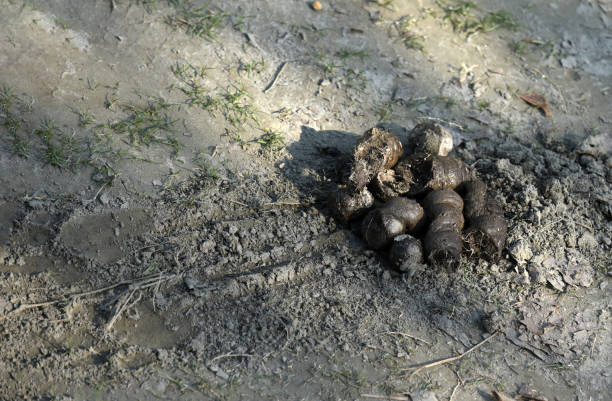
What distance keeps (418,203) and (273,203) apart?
1135 mm

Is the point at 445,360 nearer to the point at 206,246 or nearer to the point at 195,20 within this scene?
the point at 206,246

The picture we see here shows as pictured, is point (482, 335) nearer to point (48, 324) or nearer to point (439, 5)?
point (48, 324)

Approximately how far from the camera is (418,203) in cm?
434

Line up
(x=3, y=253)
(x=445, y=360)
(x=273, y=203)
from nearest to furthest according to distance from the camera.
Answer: (x=445, y=360)
(x=3, y=253)
(x=273, y=203)

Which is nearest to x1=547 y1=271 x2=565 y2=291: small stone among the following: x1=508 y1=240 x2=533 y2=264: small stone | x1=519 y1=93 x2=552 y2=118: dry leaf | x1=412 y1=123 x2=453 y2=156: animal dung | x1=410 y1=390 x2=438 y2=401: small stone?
x1=508 y1=240 x2=533 y2=264: small stone

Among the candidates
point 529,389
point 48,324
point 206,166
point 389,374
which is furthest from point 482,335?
point 48,324

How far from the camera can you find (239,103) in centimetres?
505

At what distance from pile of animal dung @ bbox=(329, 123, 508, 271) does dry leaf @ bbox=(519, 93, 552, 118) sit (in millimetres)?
1491

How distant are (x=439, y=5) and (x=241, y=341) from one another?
462cm

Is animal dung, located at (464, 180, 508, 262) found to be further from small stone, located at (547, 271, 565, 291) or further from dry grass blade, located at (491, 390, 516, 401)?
dry grass blade, located at (491, 390, 516, 401)

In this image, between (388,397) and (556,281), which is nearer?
(388,397)

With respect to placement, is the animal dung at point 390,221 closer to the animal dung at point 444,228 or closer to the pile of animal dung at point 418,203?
the pile of animal dung at point 418,203

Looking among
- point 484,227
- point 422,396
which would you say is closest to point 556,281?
point 484,227

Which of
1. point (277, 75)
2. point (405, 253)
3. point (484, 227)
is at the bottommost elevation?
point (405, 253)
